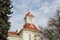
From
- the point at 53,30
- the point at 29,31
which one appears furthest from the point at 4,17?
the point at 29,31

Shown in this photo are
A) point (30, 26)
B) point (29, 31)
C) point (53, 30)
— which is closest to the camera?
point (53, 30)

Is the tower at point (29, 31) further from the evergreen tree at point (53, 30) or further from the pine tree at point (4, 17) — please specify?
the pine tree at point (4, 17)

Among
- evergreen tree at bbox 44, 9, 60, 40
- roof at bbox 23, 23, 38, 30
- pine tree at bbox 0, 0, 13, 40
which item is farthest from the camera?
roof at bbox 23, 23, 38, 30

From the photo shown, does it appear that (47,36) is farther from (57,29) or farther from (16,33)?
(16,33)

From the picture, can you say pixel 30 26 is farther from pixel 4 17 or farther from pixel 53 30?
pixel 4 17

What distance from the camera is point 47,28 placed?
116ft

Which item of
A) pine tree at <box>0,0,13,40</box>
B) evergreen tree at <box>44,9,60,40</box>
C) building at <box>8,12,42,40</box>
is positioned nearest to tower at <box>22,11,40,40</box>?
building at <box>8,12,42,40</box>

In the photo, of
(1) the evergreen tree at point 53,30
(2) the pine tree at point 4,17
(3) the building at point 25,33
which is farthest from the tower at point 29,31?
(2) the pine tree at point 4,17

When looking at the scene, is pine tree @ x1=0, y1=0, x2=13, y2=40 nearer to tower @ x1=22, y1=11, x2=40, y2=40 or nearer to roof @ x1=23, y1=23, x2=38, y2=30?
tower @ x1=22, y1=11, x2=40, y2=40

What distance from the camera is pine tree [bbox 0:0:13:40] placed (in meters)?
20.9

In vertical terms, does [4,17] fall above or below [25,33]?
above

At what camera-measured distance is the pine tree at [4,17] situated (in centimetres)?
2088

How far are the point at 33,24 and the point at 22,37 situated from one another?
Result: 457cm

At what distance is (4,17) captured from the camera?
70.7 ft
